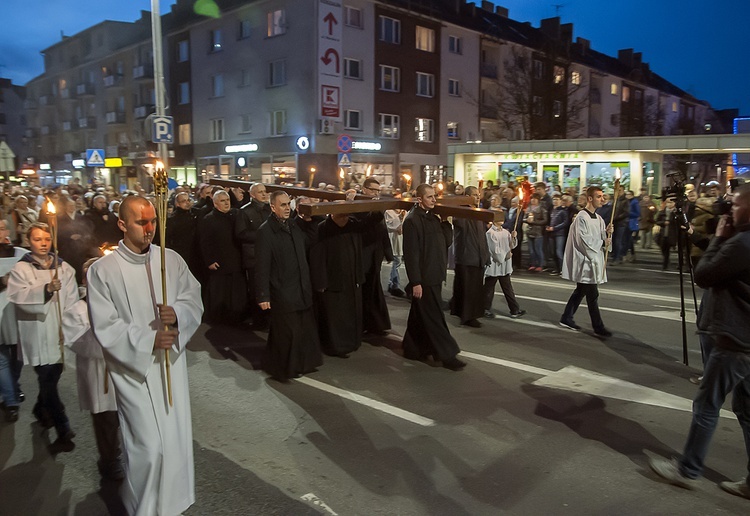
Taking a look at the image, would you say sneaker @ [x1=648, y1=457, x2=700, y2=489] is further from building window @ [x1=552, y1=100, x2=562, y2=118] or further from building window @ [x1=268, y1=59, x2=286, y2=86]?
building window @ [x1=552, y1=100, x2=562, y2=118]

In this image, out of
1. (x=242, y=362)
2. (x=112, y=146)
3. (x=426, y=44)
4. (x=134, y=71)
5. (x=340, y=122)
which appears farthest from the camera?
(x=112, y=146)

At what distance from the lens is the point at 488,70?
133 ft

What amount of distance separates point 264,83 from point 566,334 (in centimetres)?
2822

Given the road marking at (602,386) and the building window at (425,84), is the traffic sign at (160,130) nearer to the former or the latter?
the road marking at (602,386)

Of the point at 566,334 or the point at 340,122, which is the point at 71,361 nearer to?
the point at 566,334

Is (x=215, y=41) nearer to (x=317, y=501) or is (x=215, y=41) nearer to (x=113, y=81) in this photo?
(x=113, y=81)

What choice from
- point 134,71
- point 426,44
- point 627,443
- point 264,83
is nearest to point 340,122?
point 264,83

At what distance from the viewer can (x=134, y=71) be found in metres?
46.2

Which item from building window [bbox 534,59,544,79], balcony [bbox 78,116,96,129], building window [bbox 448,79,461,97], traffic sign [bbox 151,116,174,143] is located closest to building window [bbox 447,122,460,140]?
building window [bbox 448,79,461,97]

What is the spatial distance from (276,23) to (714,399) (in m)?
31.9

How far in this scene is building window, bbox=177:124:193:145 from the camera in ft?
129

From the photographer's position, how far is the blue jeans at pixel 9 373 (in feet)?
18.6

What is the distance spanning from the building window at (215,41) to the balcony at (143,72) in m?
10.1

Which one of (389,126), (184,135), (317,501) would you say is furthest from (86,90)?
(317,501)
